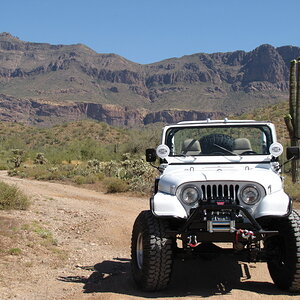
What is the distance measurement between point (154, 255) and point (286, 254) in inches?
63.1

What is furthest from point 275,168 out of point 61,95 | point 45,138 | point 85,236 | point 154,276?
point 61,95

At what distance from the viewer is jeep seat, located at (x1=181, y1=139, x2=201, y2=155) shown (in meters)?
7.66

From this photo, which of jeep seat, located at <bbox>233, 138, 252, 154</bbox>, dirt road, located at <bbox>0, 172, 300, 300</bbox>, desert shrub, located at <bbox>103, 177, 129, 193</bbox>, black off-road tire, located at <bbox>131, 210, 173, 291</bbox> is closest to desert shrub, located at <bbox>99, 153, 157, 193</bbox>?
desert shrub, located at <bbox>103, 177, 129, 193</bbox>

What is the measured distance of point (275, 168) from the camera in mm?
7141

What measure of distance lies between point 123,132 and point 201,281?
180 feet

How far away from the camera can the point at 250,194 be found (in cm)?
620

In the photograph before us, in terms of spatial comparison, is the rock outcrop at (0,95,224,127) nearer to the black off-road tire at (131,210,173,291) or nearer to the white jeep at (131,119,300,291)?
the white jeep at (131,119,300,291)

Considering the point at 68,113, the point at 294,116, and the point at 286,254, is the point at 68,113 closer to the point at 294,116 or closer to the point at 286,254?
the point at 294,116

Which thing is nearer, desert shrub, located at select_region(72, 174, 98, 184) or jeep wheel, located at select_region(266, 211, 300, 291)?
jeep wheel, located at select_region(266, 211, 300, 291)

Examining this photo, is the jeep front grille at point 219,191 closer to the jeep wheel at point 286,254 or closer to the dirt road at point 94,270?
the jeep wheel at point 286,254

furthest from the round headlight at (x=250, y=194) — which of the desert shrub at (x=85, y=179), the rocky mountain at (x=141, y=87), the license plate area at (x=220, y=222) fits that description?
the rocky mountain at (x=141, y=87)

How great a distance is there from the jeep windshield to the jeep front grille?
4.61 feet

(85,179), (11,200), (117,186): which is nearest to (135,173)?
(85,179)

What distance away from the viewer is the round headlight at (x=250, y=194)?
6.18 m
